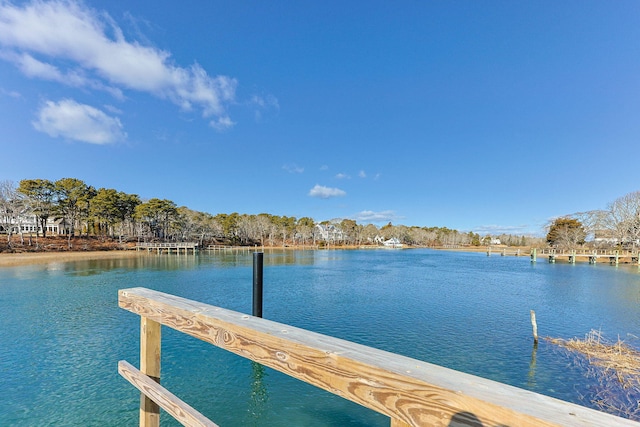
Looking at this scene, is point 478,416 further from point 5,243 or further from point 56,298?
point 5,243

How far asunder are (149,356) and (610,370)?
11745mm

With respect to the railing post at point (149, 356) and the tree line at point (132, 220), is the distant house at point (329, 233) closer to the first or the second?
the tree line at point (132, 220)

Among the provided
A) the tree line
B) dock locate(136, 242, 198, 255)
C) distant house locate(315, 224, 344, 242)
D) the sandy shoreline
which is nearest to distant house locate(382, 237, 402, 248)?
the tree line

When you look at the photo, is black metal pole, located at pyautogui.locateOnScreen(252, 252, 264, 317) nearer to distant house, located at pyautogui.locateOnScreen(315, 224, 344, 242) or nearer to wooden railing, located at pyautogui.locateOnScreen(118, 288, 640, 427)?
wooden railing, located at pyautogui.locateOnScreen(118, 288, 640, 427)

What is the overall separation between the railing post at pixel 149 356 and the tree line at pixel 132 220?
174 ft

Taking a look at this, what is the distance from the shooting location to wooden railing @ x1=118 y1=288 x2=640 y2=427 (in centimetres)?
92

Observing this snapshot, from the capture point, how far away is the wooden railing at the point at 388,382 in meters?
0.92

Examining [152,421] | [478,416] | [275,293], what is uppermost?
[478,416]

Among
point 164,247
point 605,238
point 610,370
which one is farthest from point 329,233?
point 610,370

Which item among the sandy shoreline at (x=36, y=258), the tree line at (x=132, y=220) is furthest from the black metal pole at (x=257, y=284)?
the tree line at (x=132, y=220)

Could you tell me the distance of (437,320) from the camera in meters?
13.2

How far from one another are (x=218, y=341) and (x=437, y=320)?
13219mm

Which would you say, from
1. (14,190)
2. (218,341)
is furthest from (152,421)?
(14,190)

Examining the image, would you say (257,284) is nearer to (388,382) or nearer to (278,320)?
(388,382)
